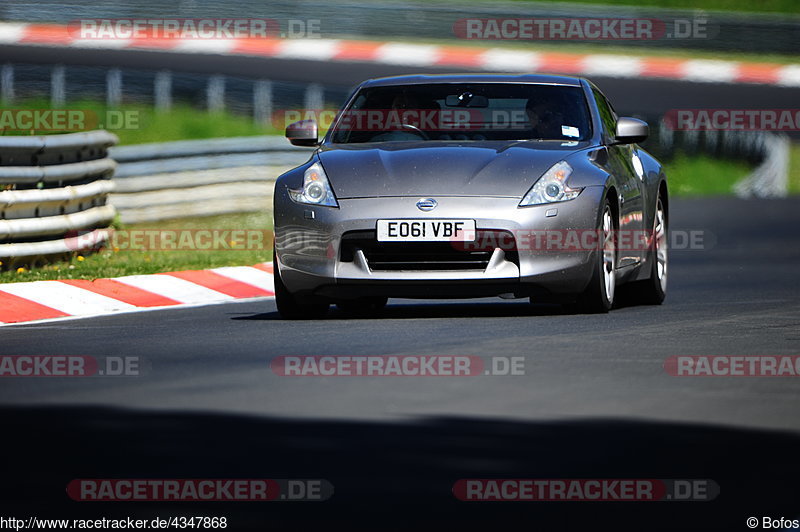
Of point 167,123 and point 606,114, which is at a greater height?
point 606,114

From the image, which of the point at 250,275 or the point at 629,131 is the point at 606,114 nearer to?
the point at 629,131

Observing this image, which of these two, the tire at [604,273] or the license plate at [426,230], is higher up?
the license plate at [426,230]

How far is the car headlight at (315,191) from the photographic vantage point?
35.1 ft

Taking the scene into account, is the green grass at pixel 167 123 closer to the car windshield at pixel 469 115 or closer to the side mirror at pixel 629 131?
the car windshield at pixel 469 115

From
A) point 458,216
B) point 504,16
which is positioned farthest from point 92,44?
point 458,216

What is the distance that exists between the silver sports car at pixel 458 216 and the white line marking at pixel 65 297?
5.27 feet

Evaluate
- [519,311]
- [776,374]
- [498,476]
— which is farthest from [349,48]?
[498,476]

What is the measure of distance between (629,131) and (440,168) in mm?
1543

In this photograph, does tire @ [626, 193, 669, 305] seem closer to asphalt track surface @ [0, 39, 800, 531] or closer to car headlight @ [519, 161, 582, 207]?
asphalt track surface @ [0, 39, 800, 531]

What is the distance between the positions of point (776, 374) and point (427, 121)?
3909 mm

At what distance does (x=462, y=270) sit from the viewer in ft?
34.3

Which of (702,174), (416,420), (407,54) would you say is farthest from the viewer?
(407,54)

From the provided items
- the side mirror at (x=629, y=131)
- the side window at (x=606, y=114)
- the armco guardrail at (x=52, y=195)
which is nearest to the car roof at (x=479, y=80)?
the side window at (x=606, y=114)

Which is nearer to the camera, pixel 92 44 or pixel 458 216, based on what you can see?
→ pixel 458 216
